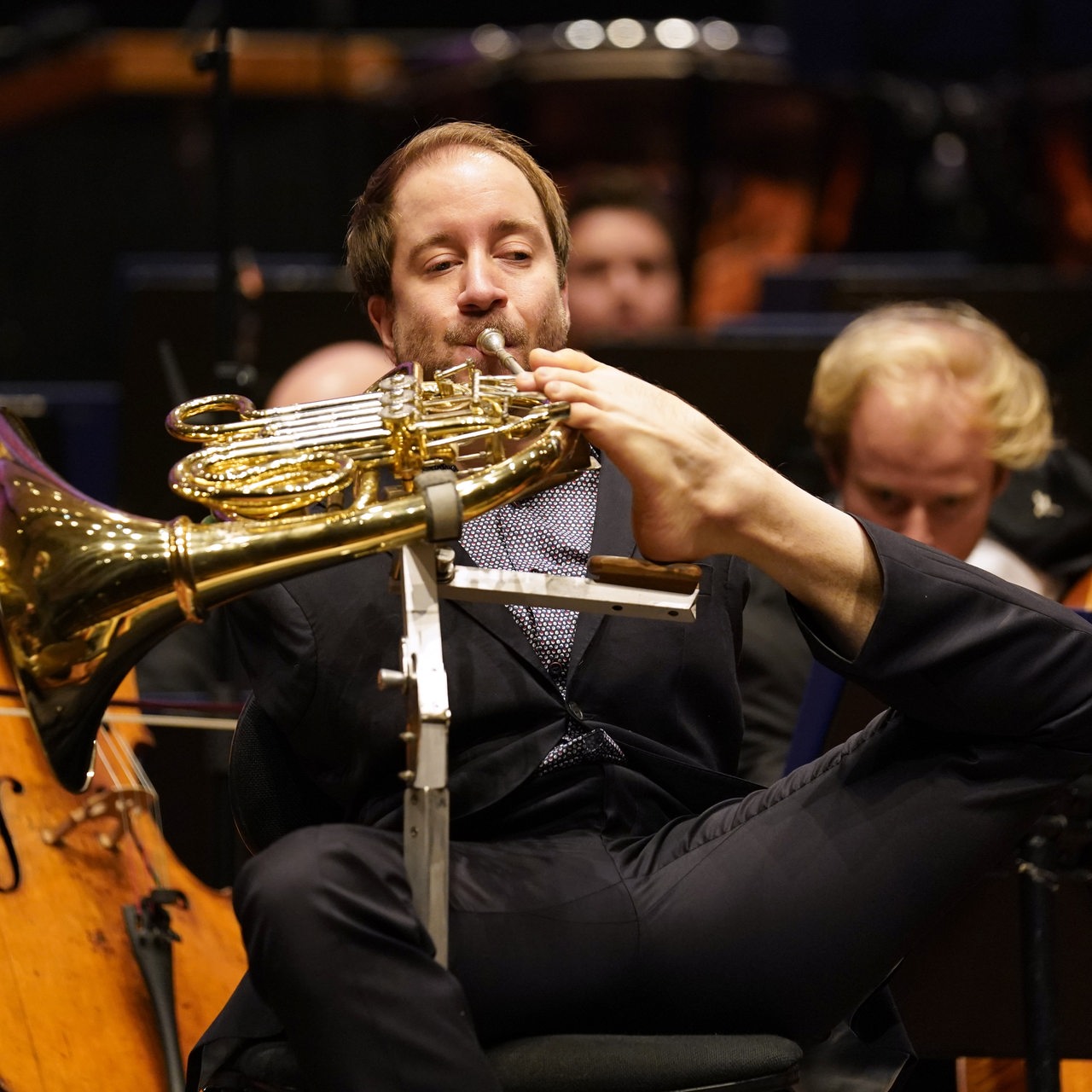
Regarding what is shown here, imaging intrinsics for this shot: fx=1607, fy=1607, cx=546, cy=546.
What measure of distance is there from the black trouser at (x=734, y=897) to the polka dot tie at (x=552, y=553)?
142 millimetres

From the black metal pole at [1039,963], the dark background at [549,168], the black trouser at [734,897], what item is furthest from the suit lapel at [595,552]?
the dark background at [549,168]

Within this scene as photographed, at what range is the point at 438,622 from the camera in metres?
1.56

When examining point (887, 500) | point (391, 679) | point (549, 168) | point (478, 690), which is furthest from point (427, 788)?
point (549, 168)

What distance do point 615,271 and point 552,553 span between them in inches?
88.8

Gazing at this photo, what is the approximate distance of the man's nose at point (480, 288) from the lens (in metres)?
1.98

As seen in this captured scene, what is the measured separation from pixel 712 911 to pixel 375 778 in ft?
1.34

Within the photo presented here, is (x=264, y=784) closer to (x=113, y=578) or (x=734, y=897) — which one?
(x=113, y=578)

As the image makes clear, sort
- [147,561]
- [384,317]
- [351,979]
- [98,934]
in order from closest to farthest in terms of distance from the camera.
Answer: [351,979], [147,561], [98,934], [384,317]

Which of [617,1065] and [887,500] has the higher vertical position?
[887,500]

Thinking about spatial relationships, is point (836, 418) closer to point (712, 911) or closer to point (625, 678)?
point (625, 678)

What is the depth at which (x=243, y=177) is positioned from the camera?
631cm

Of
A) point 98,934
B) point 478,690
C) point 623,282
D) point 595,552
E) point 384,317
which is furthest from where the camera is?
point 623,282

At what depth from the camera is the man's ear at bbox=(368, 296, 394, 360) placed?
7.11ft

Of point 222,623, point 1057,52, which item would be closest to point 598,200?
point 222,623
